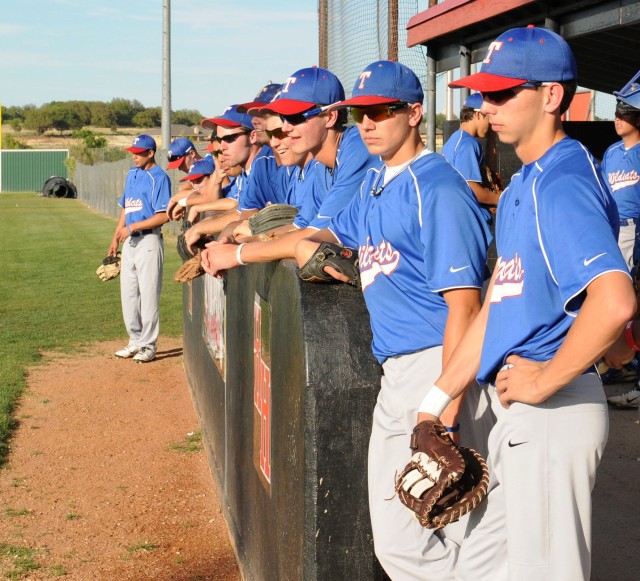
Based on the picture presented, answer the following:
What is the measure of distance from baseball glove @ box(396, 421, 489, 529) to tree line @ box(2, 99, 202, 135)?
127418 millimetres

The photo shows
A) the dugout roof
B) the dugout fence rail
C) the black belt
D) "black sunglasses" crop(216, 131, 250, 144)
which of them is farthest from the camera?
the black belt

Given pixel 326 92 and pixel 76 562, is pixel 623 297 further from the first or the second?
pixel 76 562

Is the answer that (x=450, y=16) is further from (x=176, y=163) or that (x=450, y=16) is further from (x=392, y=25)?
(x=176, y=163)

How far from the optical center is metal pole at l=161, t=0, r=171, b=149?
80.0 ft

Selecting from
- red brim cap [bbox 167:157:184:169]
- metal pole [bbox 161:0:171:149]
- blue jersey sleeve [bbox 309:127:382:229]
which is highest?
metal pole [bbox 161:0:171:149]

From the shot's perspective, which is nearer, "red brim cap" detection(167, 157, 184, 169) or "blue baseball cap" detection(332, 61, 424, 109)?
"blue baseball cap" detection(332, 61, 424, 109)

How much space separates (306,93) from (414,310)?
1.53 meters

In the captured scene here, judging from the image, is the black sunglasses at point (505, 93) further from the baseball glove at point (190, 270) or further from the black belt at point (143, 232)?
the black belt at point (143, 232)

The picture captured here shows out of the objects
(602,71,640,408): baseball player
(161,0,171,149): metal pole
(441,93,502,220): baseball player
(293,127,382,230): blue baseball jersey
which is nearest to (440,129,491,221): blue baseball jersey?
(441,93,502,220): baseball player

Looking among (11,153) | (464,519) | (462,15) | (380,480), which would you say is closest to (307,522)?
(380,480)

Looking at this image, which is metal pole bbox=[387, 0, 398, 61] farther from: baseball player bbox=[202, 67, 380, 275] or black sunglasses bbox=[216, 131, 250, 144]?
baseball player bbox=[202, 67, 380, 275]

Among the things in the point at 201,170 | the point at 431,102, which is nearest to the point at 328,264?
the point at 201,170

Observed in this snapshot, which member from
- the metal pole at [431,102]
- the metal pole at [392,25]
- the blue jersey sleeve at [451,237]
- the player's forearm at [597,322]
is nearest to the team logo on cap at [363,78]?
the blue jersey sleeve at [451,237]

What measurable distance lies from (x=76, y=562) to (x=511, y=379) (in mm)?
3237
